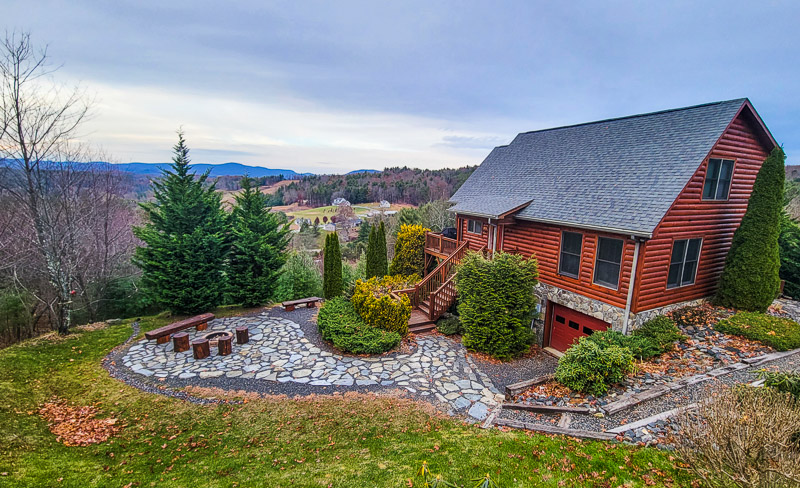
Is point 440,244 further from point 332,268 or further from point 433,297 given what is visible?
point 332,268

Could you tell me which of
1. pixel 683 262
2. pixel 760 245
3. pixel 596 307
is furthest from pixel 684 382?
pixel 760 245

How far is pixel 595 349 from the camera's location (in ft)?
22.3

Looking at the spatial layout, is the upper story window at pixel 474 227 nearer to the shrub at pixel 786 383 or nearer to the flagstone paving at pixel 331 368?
the flagstone paving at pixel 331 368

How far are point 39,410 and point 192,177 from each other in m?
8.23

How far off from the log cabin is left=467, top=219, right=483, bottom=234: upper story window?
2.02 meters

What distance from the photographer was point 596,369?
6594mm

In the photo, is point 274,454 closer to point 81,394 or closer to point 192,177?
point 81,394

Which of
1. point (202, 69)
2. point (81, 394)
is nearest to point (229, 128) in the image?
point (202, 69)

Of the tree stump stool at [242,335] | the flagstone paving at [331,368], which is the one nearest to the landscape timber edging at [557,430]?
the flagstone paving at [331,368]

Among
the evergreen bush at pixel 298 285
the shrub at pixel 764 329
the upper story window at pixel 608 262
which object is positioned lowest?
the evergreen bush at pixel 298 285

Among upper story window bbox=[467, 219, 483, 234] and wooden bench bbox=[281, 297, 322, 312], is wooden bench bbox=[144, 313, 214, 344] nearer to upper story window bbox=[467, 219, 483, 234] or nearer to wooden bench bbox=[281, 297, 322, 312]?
wooden bench bbox=[281, 297, 322, 312]

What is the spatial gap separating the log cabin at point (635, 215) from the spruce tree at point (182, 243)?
837cm

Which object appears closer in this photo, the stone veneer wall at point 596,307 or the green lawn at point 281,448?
the green lawn at point 281,448

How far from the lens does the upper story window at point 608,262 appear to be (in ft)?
29.8
